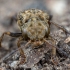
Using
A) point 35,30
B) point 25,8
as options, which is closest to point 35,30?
point 35,30

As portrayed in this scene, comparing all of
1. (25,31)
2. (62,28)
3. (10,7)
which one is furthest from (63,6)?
(25,31)

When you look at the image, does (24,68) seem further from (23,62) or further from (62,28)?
(62,28)

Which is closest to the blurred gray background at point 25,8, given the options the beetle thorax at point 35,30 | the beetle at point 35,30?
the beetle at point 35,30

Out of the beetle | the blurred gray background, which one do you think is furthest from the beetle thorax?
the blurred gray background

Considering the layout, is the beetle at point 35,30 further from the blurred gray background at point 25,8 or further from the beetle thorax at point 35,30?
the blurred gray background at point 25,8

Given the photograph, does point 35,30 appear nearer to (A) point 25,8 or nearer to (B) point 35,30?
(B) point 35,30

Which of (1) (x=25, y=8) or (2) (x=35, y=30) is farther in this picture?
(1) (x=25, y=8)

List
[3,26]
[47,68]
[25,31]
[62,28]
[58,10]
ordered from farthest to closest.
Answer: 1. [58,10]
2. [3,26]
3. [62,28]
4. [25,31]
5. [47,68]

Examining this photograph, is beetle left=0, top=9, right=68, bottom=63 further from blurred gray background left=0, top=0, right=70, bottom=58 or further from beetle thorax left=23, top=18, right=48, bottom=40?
blurred gray background left=0, top=0, right=70, bottom=58

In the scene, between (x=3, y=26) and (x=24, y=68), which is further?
(x=3, y=26)

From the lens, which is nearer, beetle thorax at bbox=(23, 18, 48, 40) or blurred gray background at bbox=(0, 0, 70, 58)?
beetle thorax at bbox=(23, 18, 48, 40)

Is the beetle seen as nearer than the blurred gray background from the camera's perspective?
Yes
